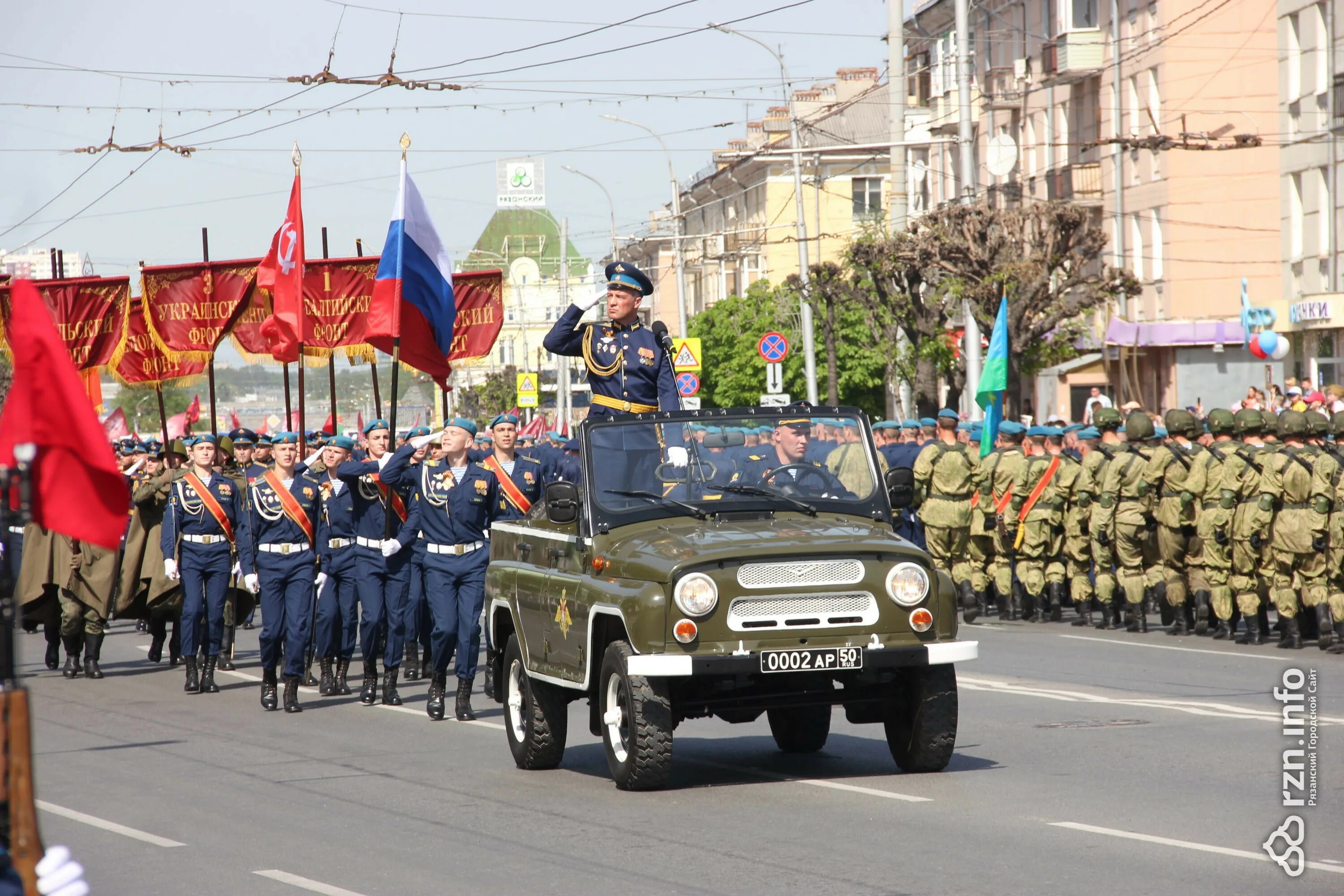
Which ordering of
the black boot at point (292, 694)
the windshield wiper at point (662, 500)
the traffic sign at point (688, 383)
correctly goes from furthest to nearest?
the traffic sign at point (688, 383) < the black boot at point (292, 694) < the windshield wiper at point (662, 500)

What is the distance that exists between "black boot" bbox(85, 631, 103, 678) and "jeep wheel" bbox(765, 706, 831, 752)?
8857mm

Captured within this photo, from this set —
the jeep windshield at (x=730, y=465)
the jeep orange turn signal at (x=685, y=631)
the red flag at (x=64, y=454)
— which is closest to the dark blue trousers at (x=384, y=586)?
the jeep windshield at (x=730, y=465)

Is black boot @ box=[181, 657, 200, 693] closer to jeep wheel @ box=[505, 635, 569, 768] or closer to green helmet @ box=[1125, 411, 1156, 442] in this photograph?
jeep wheel @ box=[505, 635, 569, 768]

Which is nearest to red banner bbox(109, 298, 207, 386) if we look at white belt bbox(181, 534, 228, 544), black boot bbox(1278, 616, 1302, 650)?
white belt bbox(181, 534, 228, 544)

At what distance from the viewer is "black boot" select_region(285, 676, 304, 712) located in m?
14.9

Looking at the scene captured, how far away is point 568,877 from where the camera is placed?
25.5 ft

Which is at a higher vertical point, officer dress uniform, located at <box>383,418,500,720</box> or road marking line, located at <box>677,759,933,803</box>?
officer dress uniform, located at <box>383,418,500,720</box>

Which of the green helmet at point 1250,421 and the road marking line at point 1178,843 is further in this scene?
the green helmet at point 1250,421

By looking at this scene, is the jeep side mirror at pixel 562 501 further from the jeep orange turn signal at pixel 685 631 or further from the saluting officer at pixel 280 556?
the saluting officer at pixel 280 556

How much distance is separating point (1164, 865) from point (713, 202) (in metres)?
81.6

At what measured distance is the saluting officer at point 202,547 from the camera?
16641 mm

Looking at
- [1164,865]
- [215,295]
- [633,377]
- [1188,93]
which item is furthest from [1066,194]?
[1164,865]

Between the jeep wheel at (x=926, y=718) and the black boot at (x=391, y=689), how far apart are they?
19.6 ft

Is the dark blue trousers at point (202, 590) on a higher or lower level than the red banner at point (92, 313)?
lower
